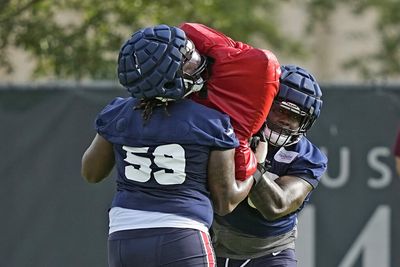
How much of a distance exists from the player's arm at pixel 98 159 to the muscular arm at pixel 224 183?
496 mm

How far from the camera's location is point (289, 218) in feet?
17.9

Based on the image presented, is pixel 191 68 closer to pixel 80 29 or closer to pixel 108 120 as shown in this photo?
pixel 108 120

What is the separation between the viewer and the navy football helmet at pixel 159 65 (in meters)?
4.41

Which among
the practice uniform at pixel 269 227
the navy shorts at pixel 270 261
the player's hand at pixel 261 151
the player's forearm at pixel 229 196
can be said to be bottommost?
the navy shorts at pixel 270 261

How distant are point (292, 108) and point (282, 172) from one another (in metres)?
0.42

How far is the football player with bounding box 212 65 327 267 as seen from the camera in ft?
16.7

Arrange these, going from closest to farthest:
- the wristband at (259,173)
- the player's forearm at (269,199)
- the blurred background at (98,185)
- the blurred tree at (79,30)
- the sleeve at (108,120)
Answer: the sleeve at (108,120)
the wristband at (259,173)
the player's forearm at (269,199)
the blurred background at (98,185)
the blurred tree at (79,30)

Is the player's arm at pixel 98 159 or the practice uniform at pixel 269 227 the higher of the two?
the player's arm at pixel 98 159

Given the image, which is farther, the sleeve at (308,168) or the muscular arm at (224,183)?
the sleeve at (308,168)

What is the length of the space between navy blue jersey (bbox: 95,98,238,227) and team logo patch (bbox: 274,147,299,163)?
2.77ft

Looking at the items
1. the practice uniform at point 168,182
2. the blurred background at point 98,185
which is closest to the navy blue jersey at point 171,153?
the practice uniform at point 168,182

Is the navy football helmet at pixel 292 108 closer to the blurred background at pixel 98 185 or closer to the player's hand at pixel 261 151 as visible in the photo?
the player's hand at pixel 261 151

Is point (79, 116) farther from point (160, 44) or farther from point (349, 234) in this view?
point (160, 44)

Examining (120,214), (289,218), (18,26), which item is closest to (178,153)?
(120,214)
